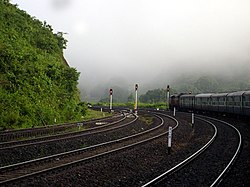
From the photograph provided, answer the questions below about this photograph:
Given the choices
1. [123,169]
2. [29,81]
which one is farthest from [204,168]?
[29,81]

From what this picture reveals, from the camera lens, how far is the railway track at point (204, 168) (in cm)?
955

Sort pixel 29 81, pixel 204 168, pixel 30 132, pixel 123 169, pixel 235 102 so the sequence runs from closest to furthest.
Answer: pixel 123 169 < pixel 204 168 < pixel 30 132 < pixel 29 81 < pixel 235 102

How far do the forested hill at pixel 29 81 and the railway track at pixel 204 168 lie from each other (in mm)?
13089

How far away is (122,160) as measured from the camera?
1243cm

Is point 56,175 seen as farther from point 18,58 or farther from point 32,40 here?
point 32,40

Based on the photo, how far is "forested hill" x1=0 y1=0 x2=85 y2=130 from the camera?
835 inches

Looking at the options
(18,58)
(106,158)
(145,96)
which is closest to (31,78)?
(18,58)

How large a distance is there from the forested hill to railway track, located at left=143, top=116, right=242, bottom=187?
13.1 meters

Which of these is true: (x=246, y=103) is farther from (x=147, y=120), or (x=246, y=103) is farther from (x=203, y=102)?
(x=203, y=102)

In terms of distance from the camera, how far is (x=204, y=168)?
37.3 feet

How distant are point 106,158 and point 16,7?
33071mm

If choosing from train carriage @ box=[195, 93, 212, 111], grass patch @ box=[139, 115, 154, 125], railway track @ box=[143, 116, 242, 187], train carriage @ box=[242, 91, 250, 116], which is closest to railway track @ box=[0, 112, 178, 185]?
railway track @ box=[143, 116, 242, 187]

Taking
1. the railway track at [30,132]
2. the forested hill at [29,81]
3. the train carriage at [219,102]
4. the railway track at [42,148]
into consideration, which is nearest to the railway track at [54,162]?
the railway track at [42,148]

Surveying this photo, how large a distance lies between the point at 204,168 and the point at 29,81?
61.4 ft
